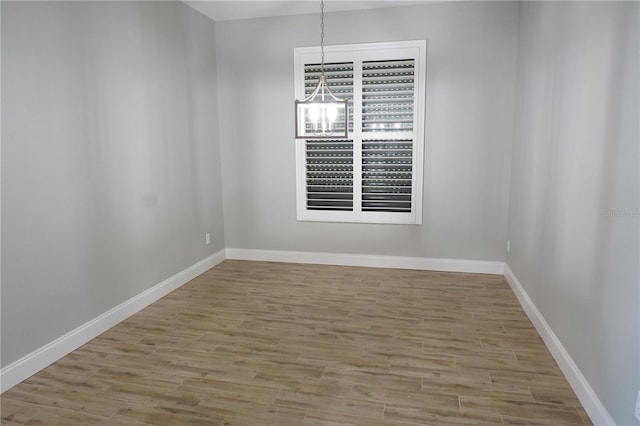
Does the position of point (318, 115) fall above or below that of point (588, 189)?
above

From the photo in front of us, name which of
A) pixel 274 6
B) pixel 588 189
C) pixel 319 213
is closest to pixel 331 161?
pixel 319 213

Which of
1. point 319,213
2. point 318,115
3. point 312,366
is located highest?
point 318,115

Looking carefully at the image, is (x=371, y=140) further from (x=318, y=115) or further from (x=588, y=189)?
(x=588, y=189)

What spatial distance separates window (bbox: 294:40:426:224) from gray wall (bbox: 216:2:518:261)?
0.35ft

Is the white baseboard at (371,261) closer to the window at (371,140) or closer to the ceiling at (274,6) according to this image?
the window at (371,140)

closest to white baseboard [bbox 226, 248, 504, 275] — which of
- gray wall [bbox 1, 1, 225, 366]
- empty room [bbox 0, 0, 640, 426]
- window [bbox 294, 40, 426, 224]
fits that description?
empty room [bbox 0, 0, 640, 426]

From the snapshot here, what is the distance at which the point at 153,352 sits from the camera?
2947 millimetres

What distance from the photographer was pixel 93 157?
3.14 meters

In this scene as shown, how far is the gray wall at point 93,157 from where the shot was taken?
2557 mm

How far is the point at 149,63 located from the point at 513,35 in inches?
136

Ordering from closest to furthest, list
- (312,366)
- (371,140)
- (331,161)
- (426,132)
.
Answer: (312,366) → (426,132) → (371,140) → (331,161)

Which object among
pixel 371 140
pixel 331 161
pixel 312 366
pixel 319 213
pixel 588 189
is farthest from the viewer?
pixel 319 213

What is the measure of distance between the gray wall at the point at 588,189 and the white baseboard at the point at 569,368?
0.15ft

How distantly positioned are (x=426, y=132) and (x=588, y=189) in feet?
7.78
